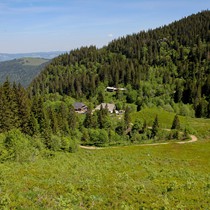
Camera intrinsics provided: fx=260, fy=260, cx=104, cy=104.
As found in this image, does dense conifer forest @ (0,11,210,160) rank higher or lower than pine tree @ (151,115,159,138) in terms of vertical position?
higher

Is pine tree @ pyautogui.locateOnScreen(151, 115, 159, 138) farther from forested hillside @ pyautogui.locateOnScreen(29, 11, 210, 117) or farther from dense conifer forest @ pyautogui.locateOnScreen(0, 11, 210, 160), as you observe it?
forested hillside @ pyautogui.locateOnScreen(29, 11, 210, 117)

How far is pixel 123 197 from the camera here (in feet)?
52.9

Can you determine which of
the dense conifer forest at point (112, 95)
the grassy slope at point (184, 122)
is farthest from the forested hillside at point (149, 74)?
the grassy slope at point (184, 122)

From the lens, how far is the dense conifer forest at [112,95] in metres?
60.3

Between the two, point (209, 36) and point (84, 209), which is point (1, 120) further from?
point (209, 36)

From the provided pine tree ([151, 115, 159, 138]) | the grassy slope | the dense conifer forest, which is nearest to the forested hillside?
the dense conifer forest

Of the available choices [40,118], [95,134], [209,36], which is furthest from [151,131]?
[209,36]

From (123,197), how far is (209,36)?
659 feet

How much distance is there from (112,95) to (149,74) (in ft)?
104

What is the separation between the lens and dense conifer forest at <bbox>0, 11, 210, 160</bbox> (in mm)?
60312

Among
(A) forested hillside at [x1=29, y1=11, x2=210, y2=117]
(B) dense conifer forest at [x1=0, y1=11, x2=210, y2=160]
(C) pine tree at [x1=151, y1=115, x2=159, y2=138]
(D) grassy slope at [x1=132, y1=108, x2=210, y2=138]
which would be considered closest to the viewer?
(B) dense conifer forest at [x1=0, y1=11, x2=210, y2=160]

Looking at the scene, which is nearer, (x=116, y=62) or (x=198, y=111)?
(x=198, y=111)

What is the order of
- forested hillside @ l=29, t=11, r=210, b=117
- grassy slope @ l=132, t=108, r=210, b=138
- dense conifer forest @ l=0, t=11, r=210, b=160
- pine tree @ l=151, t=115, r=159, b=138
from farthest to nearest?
forested hillside @ l=29, t=11, r=210, b=117 → grassy slope @ l=132, t=108, r=210, b=138 → pine tree @ l=151, t=115, r=159, b=138 → dense conifer forest @ l=0, t=11, r=210, b=160

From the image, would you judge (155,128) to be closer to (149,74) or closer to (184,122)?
(184,122)
